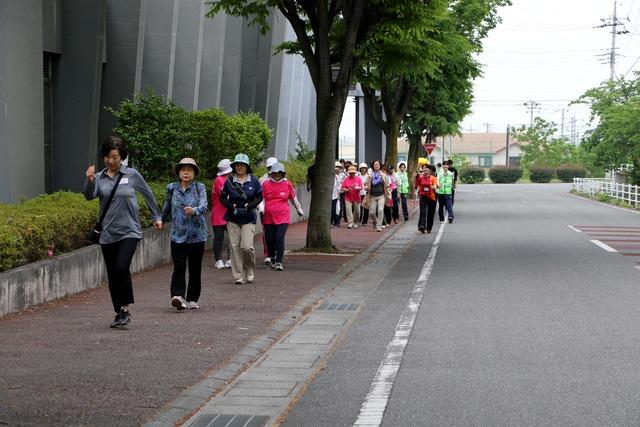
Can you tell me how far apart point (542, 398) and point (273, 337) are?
3562 mm

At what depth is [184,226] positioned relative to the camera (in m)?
12.2

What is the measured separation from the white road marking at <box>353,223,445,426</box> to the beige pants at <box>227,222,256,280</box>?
7.58ft

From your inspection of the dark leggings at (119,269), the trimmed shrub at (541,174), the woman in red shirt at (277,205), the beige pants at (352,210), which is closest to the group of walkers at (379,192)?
the beige pants at (352,210)

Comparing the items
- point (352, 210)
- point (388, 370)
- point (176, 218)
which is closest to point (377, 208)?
point (352, 210)

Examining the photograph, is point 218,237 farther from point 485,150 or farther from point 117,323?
point 485,150

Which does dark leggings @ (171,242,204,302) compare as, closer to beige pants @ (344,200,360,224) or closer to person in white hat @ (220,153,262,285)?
person in white hat @ (220,153,262,285)

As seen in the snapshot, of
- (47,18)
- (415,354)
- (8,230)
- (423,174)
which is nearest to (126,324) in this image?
(8,230)

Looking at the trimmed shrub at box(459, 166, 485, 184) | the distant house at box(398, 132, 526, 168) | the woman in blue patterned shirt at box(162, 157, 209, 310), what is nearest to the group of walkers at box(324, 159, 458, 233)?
the woman in blue patterned shirt at box(162, 157, 209, 310)

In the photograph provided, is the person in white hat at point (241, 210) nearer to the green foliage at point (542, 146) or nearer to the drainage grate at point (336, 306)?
the drainage grate at point (336, 306)

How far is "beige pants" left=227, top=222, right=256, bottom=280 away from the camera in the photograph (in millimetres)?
14898

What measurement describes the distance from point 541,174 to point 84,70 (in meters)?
99.6

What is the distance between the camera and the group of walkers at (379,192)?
27.7 metres

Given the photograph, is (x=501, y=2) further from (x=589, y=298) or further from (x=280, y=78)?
(x=589, y=298)

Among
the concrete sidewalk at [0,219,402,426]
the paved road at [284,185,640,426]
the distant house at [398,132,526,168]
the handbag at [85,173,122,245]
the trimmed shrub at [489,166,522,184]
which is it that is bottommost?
the concrete sidewalk at [0,219,402,426]
